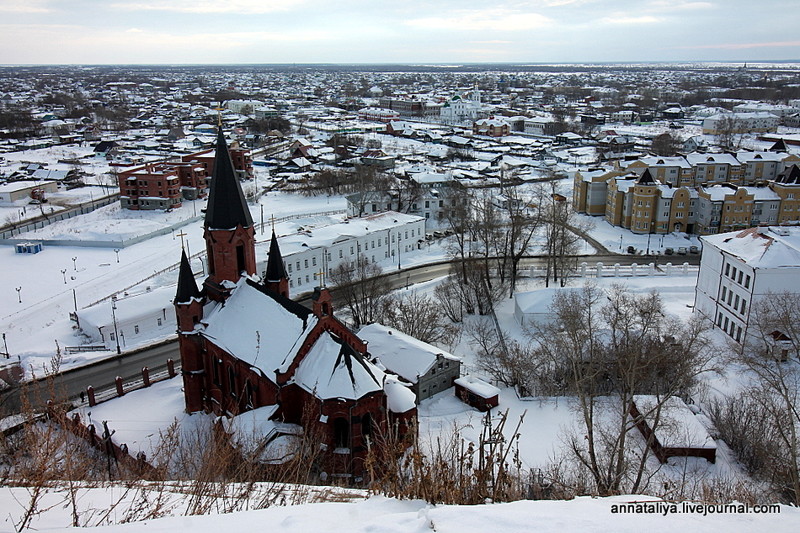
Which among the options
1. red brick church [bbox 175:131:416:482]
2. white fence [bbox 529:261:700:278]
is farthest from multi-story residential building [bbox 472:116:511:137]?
red brick church [bbox 175:131:416:482]

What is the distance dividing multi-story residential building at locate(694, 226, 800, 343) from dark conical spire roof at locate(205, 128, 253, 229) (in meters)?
29.5

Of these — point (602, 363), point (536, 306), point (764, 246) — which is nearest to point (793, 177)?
point (764, 246)

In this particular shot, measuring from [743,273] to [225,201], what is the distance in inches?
1223

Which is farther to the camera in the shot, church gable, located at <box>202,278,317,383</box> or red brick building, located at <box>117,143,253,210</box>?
red brick building, located at <box>117,143,253,210</box>

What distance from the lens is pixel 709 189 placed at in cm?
6262

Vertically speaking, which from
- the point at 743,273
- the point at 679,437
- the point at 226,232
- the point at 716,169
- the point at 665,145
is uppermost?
the point at 226,232

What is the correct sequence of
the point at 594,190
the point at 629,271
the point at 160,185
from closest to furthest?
the point at 629,271, the point at 594,190, the point at 160,185

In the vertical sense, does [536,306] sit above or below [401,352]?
below

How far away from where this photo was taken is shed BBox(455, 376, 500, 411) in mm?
28672

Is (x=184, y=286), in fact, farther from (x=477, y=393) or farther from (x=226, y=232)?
(x=477, y=393)

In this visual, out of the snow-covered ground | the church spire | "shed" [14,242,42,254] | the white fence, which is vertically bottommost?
the white fence

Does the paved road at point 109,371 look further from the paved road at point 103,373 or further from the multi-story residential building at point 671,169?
the multi-story residential building at point 671,169

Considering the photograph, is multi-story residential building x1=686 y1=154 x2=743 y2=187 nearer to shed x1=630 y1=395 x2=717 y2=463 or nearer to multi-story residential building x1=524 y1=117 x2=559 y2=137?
shed x1=630 y1=395 x2=717 y2=463

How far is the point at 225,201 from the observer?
26.6 meters
